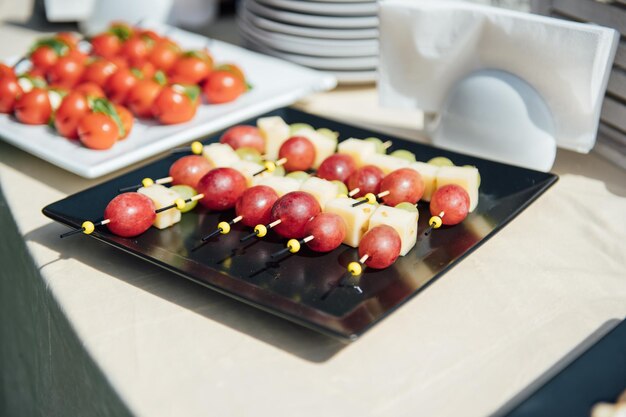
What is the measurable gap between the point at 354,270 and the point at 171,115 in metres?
0.78

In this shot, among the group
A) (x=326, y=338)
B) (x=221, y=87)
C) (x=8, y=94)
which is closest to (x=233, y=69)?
(x=221, y=87)

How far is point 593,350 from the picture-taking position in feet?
2.91

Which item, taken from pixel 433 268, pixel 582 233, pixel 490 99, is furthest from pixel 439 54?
pixel 433 268

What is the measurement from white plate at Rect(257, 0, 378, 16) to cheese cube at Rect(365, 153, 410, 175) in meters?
0.62

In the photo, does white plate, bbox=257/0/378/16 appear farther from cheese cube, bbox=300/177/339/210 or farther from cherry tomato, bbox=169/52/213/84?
cheese cube, bbox=300/177/339/210

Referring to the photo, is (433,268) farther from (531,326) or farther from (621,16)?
(621,16)

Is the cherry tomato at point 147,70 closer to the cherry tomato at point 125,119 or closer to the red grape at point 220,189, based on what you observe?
the cherry tomato at point 125,119

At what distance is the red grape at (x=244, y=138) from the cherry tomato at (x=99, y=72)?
19.0 inches

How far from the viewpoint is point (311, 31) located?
6.31 ft

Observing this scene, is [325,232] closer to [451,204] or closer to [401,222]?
[401,222]

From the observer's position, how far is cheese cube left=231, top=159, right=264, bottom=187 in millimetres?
1368

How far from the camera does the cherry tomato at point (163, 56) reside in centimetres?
194

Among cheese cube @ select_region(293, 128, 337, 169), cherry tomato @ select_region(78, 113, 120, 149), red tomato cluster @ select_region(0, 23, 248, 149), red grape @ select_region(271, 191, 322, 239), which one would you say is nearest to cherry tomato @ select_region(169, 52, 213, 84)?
red tomato cluster @ select_region(0, 23, 248, 149)

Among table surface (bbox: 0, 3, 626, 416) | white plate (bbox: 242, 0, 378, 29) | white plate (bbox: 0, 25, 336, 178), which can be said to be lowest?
table surface (bbox: 0, 3, 626, 416)
